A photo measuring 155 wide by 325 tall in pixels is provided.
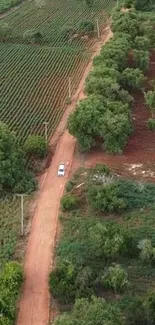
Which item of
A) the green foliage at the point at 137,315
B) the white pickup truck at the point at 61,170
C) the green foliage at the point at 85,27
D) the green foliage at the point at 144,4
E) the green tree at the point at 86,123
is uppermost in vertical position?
the green foliage at the point at 144,4

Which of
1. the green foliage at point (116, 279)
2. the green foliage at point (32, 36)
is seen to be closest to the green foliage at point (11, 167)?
the green foliage at point (116, 279)

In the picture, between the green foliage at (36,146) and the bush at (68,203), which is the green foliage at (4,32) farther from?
the bush at (68,203)

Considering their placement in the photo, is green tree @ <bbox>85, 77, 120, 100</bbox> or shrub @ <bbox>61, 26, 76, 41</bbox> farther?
shrub @ <bbox>61, 26, 76, 41</bbox>

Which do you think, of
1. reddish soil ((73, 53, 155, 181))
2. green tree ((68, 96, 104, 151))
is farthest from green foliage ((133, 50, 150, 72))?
green tree ((68, 96, 104, 151))

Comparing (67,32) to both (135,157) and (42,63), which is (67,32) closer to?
(42,63)

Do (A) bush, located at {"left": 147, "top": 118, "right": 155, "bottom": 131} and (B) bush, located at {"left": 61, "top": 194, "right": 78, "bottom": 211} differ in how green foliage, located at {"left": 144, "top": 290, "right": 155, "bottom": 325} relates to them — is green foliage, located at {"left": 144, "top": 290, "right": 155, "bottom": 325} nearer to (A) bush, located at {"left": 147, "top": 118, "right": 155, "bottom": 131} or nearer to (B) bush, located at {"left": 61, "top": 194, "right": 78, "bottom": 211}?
(B) bush, located at {"left": 61, "top": 194, "right": 78, "bottom": 211}

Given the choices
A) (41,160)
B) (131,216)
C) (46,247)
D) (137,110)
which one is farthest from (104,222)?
(137,110)
